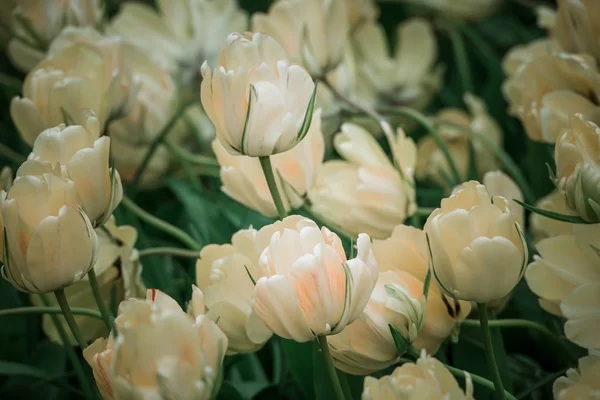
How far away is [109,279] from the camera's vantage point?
1.26ft

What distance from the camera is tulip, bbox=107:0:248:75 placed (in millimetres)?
621

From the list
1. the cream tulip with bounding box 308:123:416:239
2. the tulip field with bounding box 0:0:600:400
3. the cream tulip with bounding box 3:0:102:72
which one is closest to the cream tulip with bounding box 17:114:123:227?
the tulip field with bounding box 0:0:600:400

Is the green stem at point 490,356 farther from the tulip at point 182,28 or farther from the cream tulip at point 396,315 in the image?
the tulip at point 182,28

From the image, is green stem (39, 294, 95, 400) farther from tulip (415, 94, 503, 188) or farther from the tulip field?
tulip (415, 94, 503, 188)

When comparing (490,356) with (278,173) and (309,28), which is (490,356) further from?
(309,28)

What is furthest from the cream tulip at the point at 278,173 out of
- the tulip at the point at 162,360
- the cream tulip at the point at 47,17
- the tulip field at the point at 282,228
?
the cream tulip at the point at 47,17

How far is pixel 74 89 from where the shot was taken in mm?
394

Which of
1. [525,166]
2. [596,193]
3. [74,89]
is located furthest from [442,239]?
[525,166]

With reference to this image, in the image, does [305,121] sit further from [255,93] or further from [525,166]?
[525,166]

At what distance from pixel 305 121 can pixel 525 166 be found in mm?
332

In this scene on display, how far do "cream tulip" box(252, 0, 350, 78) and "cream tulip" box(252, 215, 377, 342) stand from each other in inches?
9.0

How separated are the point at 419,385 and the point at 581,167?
11 cm

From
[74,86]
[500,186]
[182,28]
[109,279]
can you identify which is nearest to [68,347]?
[109,279]

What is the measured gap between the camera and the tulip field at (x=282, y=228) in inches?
10.5
